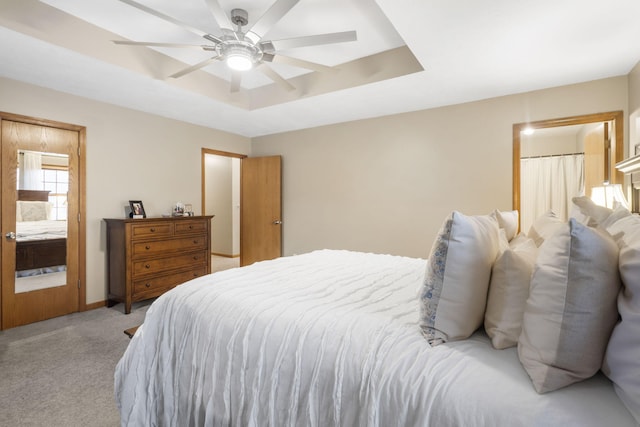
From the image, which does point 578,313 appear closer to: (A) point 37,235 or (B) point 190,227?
(B) point 190,227

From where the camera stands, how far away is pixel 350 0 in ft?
7.22

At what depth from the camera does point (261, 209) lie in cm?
523

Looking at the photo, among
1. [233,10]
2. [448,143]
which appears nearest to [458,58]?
[448,143]

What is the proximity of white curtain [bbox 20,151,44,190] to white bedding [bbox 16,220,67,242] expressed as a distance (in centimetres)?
36

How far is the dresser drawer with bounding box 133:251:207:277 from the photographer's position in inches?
139

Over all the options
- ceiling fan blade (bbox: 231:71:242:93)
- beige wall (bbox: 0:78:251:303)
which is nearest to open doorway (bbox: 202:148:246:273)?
beige wall (bbox: 0:78:251:303)

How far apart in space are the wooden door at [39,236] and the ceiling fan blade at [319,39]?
9.00 ft

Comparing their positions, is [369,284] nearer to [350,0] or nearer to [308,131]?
[350,0]

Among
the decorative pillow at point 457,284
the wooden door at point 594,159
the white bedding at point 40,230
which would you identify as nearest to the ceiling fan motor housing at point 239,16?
the decorative pillow at point 457,284

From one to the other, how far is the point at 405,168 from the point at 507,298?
10.3 ft

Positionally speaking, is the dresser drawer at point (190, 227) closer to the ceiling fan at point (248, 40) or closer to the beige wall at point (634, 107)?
the ceiling fan at point (248, 40)

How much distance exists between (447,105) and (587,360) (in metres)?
3.46

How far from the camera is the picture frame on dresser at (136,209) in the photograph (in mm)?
3785

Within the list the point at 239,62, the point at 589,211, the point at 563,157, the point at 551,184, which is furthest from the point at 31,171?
A: the point at 563,157
